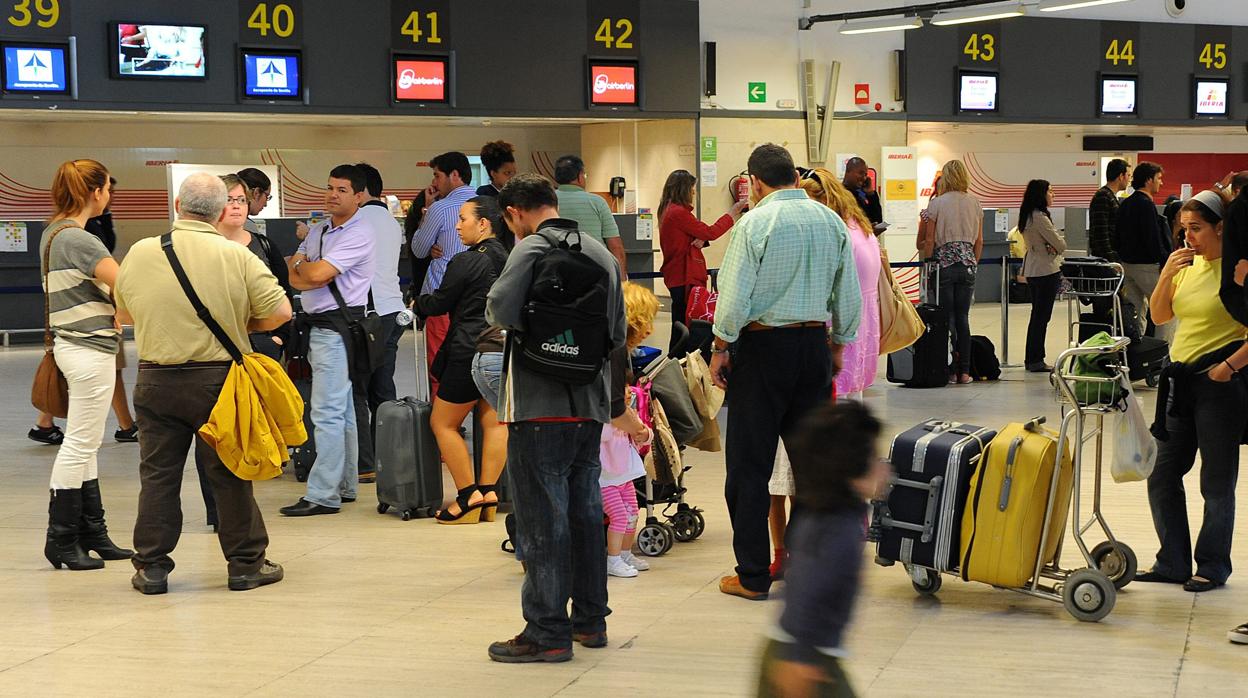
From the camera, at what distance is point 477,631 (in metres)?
4.69

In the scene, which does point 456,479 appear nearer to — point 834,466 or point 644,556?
point 644,556

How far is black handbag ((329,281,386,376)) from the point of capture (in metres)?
6.63

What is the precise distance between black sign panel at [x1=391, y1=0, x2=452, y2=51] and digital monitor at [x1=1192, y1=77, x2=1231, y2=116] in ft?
35.4

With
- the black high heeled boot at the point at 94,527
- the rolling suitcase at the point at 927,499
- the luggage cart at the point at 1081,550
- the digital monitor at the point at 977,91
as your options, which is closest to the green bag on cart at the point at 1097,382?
the luggage cart at the point at 1081,550

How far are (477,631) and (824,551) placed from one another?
224cm

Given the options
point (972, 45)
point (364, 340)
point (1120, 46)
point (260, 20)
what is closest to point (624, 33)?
point (260, 20)

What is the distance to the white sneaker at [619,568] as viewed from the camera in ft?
17.7

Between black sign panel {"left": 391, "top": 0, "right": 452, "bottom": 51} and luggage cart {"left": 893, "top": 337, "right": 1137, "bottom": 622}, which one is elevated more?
black sign panel {"left": 391, "top": 0, "right": 452, "bottom": 51}

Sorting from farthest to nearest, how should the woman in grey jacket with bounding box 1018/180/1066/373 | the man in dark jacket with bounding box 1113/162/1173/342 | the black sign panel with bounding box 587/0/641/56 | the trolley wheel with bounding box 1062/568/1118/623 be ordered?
the black sign panel with bounding box 587/0/641/56, the woman in grey jacket with bounding box 1018/180/1066/373, the man in dark jacket with bounding box 1113/162/1173/342, the trolley wheel with bounding box 1062/568/1118/623

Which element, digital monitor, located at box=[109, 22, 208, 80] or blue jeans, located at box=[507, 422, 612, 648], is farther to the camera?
digital monitor, located at box=[109, 22, 208, 80]

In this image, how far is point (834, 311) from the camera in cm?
504

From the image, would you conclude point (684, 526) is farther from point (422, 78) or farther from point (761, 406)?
point (422, 78)

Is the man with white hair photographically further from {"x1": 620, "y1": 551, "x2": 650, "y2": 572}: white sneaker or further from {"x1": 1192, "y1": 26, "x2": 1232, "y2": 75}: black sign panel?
{"x1": 1192, "y1": 26, "x2": 1232, "y2": 75}: black sign panel

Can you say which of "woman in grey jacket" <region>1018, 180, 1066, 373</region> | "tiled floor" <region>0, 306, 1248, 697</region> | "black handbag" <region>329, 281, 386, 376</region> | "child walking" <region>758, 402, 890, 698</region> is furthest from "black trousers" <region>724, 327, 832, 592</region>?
"woman in grey jacket" <region>1018, 180, 1066, 373</region>
